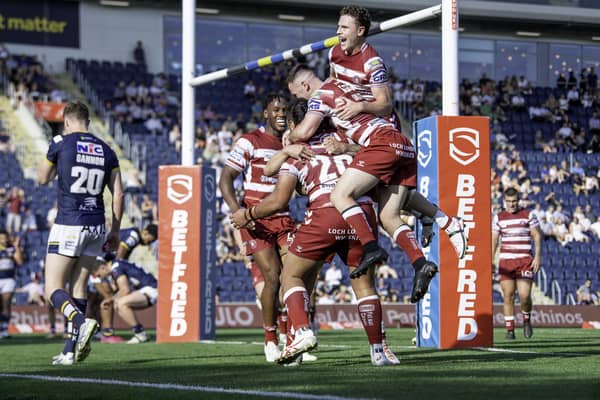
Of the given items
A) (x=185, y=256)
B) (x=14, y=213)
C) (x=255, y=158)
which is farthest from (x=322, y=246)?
(x=14, y=213)

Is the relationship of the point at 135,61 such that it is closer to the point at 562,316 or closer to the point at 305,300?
the point at 562,316

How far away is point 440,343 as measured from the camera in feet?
32.5

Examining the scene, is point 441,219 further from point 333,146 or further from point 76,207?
point 76,207

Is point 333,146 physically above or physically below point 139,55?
below

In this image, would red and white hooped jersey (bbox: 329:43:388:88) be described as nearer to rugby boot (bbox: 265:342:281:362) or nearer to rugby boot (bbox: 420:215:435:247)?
rugby boot (bbox: 420:215:435:247)

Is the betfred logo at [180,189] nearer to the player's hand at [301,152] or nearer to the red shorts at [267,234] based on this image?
the red shorts at [267,234]

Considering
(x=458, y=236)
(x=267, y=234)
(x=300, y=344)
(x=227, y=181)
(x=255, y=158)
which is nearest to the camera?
(x=300, y=344)

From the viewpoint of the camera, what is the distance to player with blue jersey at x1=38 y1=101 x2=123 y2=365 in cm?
910

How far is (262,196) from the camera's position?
32.9ft

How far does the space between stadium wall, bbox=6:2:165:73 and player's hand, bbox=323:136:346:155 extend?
2804cm

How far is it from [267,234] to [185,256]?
401cm

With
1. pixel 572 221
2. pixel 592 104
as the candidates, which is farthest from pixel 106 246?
pixel 592 104

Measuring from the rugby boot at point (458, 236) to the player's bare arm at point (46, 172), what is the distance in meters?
3.41

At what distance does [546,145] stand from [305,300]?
2601cm
